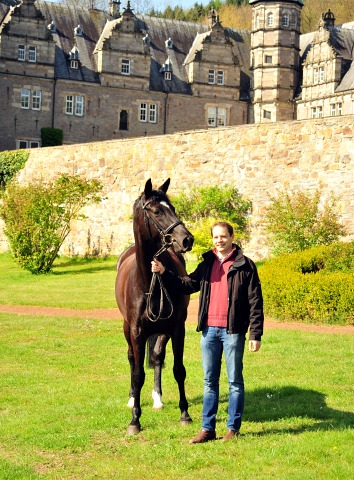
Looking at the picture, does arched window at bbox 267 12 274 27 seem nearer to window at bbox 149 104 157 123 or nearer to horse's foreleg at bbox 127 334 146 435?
window at bbox 149 104 157 123

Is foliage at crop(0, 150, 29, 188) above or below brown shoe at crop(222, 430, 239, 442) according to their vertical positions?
above

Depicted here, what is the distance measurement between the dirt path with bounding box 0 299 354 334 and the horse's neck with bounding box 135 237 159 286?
19.9 feet

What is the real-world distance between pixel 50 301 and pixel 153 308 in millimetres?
10556

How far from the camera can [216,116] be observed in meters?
47.6

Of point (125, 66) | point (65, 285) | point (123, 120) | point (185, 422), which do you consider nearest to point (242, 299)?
point (185, 422)

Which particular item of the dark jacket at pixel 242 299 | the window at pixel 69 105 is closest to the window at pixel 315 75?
the window at pixel 69 105

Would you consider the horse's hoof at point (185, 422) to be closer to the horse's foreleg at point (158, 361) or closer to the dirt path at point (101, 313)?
the horse's foreleg at point (158, 361)

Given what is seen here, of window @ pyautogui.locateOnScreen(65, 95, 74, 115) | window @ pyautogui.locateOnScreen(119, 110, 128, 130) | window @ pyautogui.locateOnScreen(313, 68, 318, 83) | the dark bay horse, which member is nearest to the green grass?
the dark bay horse

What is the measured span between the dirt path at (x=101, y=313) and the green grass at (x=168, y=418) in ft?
4.78

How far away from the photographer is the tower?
46.3 metres

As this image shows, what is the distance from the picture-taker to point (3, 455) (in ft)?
17.4

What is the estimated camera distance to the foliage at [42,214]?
77.2ft

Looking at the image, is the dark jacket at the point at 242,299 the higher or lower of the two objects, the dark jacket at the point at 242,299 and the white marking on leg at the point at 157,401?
the higher

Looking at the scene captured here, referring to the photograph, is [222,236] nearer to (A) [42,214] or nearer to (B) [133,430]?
(B) [133,430]
